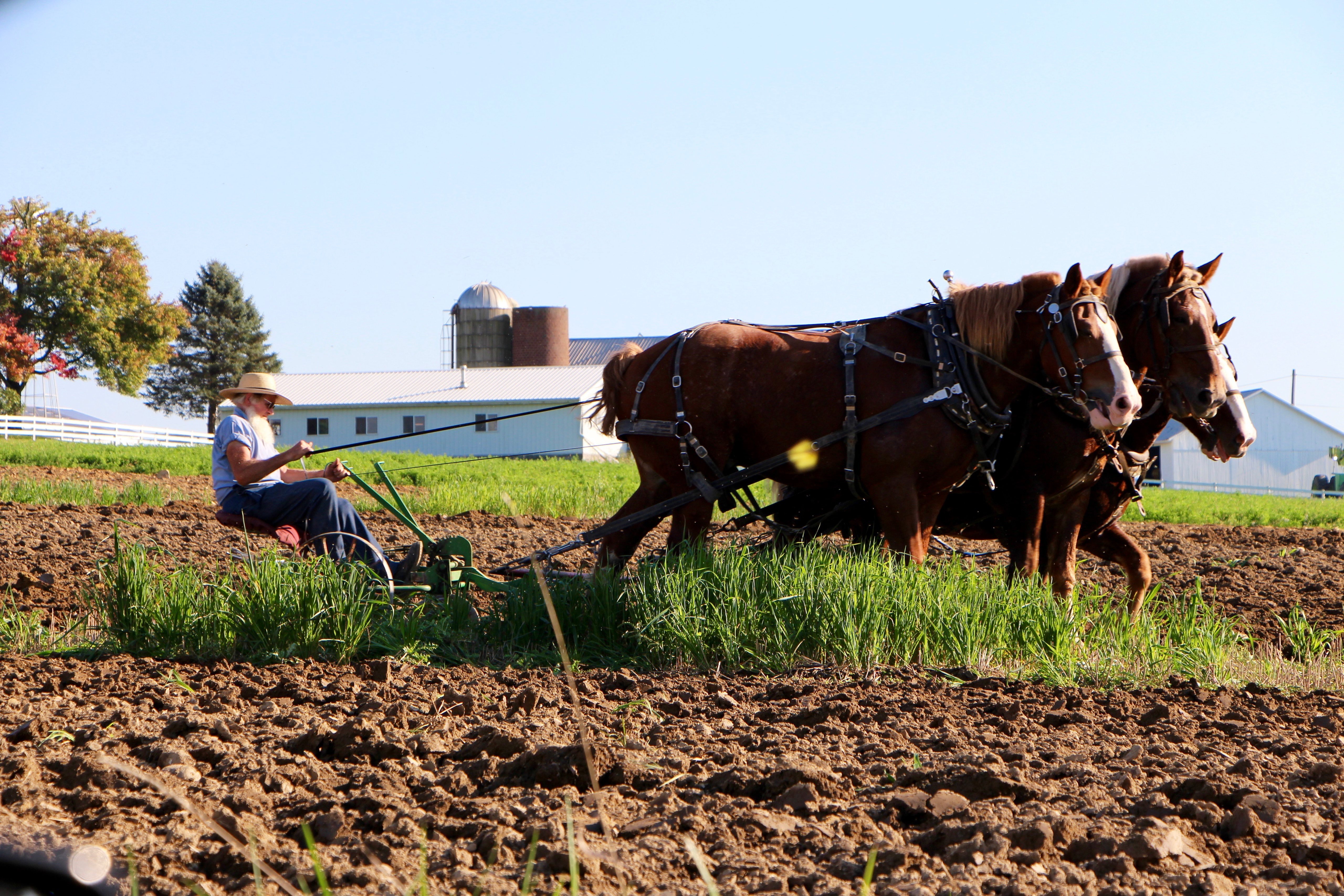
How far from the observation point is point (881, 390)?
5730 mm

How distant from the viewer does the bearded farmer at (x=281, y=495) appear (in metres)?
5.86

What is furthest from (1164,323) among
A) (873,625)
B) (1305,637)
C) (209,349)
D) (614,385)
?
(209,349)

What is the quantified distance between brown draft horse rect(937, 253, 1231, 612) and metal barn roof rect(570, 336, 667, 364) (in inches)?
1886

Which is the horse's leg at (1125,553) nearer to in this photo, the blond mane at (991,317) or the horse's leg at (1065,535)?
the horse's leg at (1065,535)

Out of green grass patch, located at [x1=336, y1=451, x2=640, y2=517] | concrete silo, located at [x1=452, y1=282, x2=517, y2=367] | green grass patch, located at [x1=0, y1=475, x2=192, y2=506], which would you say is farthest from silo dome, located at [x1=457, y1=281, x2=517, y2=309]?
green grass patch, located at [x1=0, y1=475, x2=192, y2=506]

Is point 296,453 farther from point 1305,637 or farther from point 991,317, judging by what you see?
point 1305,637

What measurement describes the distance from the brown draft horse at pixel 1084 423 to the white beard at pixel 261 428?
380cm

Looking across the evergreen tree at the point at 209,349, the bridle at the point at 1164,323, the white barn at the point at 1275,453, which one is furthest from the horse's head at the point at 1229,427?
the evergreen tree at the point at 209,349

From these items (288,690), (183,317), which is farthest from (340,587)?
(183,317)

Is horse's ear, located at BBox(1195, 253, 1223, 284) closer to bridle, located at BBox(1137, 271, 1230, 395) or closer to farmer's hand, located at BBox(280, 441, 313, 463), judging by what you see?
bridle, located at BBox(1137, 271, 1230, 395)

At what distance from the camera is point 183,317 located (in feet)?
135

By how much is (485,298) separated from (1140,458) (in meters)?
48.4

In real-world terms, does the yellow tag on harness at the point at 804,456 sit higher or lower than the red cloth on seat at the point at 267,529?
higher

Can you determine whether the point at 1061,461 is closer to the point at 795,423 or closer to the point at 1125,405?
the point at 1125,405
